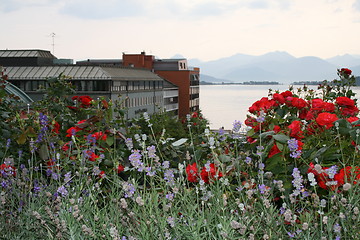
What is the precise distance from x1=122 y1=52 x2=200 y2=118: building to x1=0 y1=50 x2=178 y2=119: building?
9.76 metres

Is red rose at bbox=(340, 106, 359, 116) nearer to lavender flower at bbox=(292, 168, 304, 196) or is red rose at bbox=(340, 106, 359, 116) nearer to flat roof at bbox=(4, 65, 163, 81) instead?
lavender flower at bbox=(292, 168, 304, 196)

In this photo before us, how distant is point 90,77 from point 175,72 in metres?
37.4

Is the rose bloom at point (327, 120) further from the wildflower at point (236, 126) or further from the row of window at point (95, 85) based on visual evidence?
the row of window at point (95, 85)

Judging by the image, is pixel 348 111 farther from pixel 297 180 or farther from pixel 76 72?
pixel 76 72

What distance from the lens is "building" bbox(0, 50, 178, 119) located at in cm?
7275

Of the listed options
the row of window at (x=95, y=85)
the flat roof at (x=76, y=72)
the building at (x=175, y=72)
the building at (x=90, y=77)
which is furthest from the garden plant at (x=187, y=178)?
the building at (x=175, y=72)

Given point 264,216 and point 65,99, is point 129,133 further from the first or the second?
point 264,216

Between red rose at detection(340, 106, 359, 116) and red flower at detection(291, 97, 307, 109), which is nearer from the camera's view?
red flower at detection(291, 97, 307, 109)

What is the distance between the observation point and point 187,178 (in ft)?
13.1

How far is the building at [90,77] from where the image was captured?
239 feet

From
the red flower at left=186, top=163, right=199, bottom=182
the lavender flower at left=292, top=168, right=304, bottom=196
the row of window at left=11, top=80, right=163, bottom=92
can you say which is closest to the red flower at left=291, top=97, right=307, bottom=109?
the red flower at left=186, top=163, right=199, bottom=182

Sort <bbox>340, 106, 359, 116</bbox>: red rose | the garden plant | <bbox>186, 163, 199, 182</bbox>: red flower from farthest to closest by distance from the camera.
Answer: <bbox>340, 106, 359, 116</bbox>: red rose → <bbox>186, 163, 199, 182</bbox>: red flower → the garden plant

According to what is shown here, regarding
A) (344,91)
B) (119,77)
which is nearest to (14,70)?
(119,77)

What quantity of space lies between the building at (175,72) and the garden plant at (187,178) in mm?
98049
